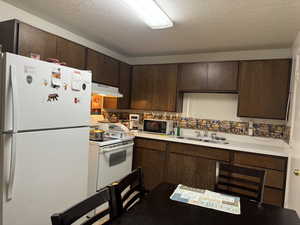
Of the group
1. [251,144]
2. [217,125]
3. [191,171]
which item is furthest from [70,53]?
[251,144]

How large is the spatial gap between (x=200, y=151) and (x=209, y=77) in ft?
3.68

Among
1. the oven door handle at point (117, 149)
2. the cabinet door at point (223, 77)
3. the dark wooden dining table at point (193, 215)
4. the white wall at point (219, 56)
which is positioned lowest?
the dark wooden dining table at point (193, 215)

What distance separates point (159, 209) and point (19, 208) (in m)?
1.06

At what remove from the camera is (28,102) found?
1.43m

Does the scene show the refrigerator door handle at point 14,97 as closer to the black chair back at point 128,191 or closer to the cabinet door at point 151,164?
the black chair back at point 128,191

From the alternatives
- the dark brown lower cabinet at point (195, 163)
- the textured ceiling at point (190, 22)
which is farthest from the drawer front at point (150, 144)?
the textured ceiling at point (190, 22)

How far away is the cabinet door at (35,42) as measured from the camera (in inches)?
72.5

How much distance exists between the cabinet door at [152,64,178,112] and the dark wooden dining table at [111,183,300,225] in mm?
2093

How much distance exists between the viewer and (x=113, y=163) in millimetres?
2531

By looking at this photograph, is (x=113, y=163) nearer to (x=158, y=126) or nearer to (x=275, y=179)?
(x=158, y=126)

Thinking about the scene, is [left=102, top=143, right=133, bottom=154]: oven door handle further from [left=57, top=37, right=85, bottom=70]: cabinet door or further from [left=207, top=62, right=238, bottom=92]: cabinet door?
[left=207, top=62, right=238, bottom=92]: cabinet door

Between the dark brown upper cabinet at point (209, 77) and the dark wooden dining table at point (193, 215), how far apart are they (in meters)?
1.93

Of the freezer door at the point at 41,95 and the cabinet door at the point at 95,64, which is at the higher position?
the cabinet door at the point at 95,64

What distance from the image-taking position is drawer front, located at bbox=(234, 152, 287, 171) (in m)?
2.24
